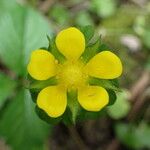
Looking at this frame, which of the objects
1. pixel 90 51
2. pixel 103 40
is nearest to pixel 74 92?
pixel 90 51

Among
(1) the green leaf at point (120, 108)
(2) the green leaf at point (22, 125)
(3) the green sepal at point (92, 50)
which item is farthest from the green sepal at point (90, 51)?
(1) the green leaf at point (120, 108)

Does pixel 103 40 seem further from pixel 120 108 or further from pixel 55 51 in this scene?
pixel 55 51

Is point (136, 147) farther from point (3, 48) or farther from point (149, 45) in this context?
point (3, 48)

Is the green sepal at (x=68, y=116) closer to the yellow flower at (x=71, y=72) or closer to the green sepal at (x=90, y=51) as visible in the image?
the yellow flower at (x=71, y=72)

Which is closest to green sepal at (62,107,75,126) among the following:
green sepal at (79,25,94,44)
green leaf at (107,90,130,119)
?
green sepal at (79,25,94,44)

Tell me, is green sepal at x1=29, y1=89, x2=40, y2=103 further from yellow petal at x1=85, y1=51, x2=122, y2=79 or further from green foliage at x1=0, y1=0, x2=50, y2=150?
green foliage at x1=0, y1=0, x2=50, y2=150

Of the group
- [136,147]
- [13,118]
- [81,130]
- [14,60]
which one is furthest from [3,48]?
[136,147]
